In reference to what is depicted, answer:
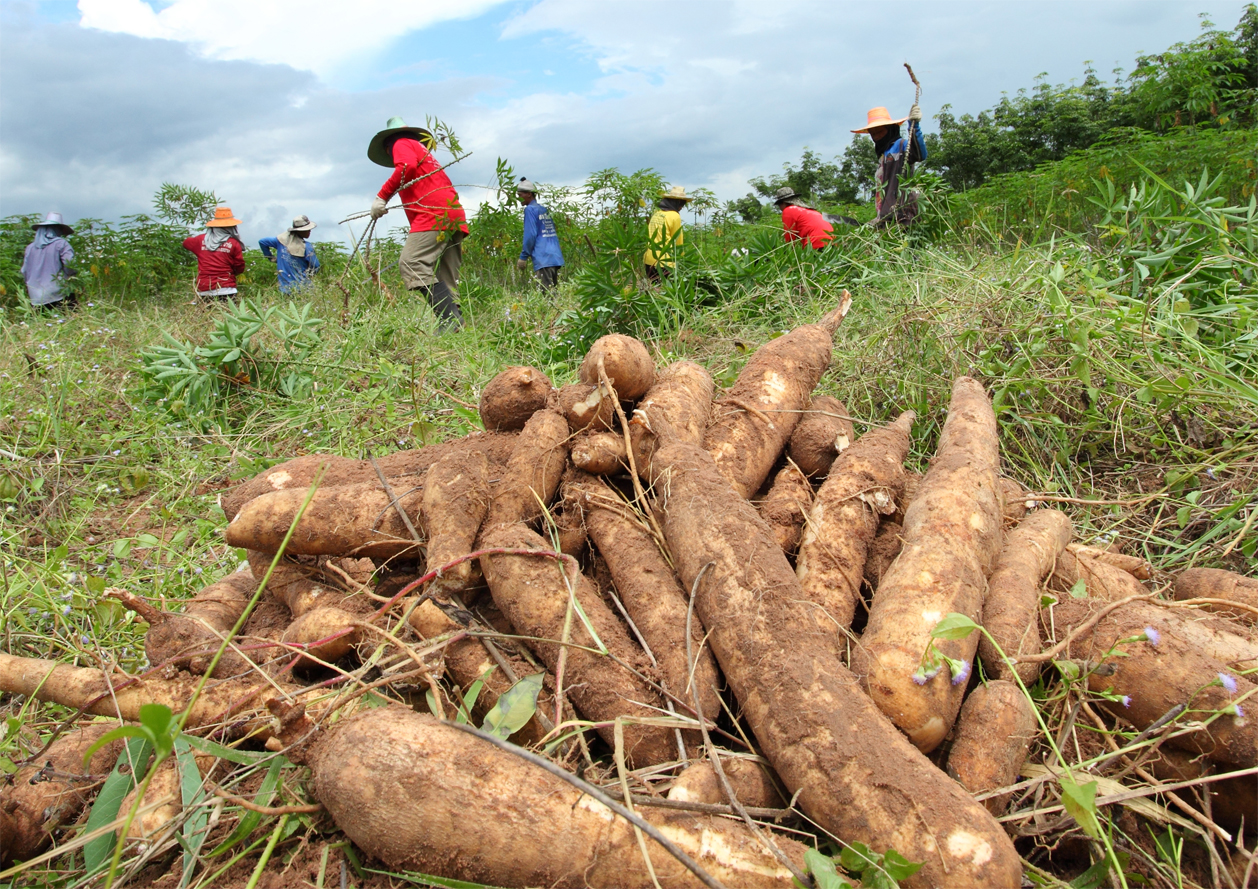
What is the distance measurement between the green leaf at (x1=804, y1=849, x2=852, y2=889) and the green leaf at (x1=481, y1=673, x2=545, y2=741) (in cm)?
64

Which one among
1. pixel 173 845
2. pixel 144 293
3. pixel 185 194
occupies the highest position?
pixel 185 194

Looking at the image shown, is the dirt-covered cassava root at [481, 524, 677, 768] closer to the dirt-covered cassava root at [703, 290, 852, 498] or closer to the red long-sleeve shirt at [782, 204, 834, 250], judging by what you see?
the dirt-covered cassava root at [703, 290, 852, 498]

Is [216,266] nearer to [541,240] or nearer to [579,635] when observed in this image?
[541,240]

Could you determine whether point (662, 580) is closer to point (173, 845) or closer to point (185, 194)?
point (173, 845)

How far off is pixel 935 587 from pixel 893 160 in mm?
5622

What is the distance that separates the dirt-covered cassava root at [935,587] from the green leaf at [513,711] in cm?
78

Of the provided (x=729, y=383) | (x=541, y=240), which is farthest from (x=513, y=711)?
(x=541, y=240)

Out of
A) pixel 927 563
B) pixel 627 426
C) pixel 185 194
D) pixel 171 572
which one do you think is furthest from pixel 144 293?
pixel 927 563

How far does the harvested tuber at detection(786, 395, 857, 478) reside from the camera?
2.54 meters

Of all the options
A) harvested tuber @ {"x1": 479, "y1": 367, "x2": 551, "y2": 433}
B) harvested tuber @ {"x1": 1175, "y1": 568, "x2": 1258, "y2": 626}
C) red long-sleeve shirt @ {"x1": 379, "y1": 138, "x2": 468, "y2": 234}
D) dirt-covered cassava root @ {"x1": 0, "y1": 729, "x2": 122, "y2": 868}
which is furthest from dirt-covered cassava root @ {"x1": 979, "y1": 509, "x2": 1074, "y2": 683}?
red long-sleeve shirt @ {"x1": 379, "y1": 138, "x2": 468, "y2": 234}

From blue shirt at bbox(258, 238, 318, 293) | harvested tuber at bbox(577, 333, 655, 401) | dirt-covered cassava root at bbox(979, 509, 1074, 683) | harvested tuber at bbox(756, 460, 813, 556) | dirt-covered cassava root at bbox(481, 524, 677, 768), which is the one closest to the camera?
dirt-covered cassava root at bbox(481, 524, 677, 768)

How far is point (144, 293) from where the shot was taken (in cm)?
1017

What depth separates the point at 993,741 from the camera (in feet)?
5.11

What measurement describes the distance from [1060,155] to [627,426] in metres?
20.3
